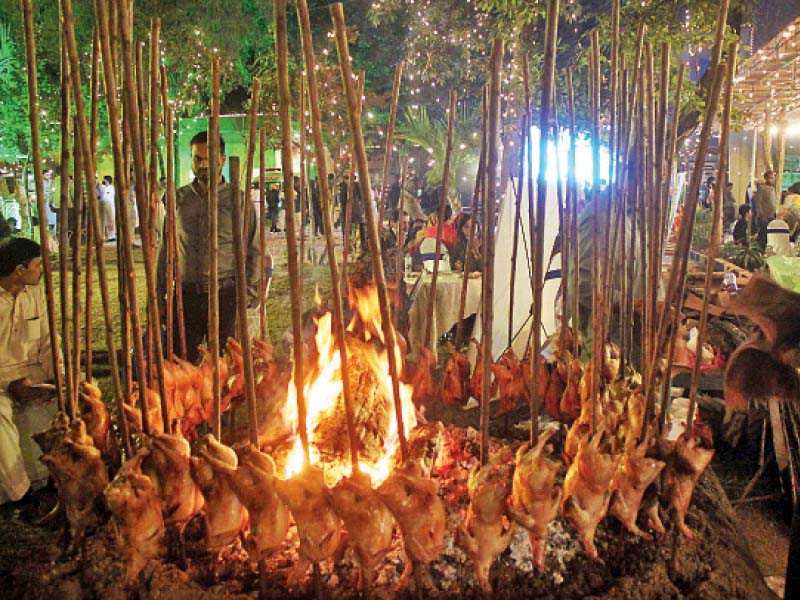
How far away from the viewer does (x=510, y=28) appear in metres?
8.27

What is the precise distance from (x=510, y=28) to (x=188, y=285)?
5909 mm

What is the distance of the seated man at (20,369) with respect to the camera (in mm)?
3750

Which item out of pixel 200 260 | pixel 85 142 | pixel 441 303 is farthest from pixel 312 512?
pixel 441 303

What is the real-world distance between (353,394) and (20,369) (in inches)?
92.6

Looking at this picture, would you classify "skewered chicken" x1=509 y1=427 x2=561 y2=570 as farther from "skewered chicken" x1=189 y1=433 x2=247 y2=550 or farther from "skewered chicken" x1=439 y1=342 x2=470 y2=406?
"skewered chicken" x1=439 y1=342 x2=470 y2=406

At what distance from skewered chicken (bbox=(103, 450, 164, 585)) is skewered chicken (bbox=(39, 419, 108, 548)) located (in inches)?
10.1

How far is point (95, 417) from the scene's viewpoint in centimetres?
246

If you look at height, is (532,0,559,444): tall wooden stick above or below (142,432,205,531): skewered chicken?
above

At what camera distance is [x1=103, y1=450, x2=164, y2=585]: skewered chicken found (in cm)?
205

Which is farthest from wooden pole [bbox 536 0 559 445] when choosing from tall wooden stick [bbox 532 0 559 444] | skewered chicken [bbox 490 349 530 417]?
skewered chicken [bbox 490 349 530 417]

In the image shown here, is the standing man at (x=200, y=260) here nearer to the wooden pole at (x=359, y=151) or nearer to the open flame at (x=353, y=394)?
the open flame at (x=353, y=394)

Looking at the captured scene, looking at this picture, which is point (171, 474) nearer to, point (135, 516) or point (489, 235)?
point (135, 516)

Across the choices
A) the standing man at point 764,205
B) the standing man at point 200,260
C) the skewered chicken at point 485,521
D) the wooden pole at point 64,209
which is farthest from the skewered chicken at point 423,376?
the standing man at point 764,205

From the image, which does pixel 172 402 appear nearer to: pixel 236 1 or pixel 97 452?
pixel 97 452
